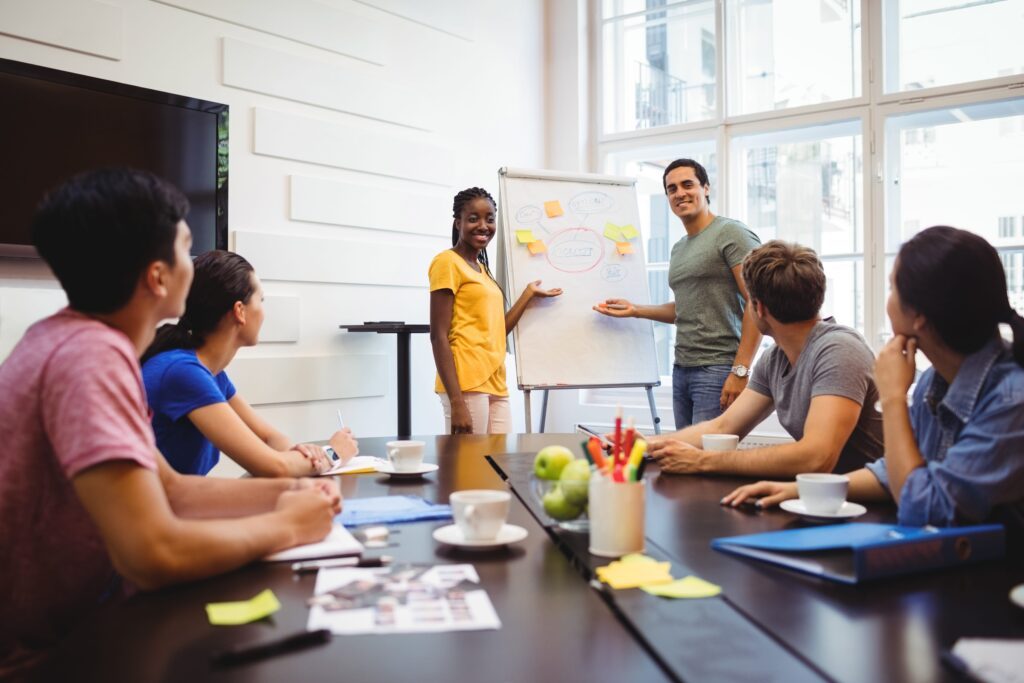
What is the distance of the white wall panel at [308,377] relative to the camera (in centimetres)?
337

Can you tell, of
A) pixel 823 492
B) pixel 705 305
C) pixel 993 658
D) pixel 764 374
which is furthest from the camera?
pixel 705 305

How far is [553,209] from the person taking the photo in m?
3.87

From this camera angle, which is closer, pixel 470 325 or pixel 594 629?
pixel 594 629

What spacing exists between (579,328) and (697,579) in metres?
2.78

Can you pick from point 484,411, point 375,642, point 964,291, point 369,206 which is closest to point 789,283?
point 964,291

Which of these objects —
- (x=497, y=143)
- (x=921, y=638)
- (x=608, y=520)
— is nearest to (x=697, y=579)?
(x=608, y=520)

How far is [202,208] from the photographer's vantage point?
3.18 meters

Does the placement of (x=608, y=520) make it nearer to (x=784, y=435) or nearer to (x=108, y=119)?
(x=108, y=119)

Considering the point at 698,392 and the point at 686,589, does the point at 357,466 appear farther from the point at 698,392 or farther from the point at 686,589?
the point at 698,392

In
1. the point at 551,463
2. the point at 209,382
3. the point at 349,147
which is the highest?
the point at 349,147

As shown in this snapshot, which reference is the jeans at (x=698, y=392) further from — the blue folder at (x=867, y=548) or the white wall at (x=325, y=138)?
the blue folder at (x=867, y=548)

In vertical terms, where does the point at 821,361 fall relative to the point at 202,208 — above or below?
below

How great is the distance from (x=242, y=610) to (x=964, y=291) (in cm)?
113

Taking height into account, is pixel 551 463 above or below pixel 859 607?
above
